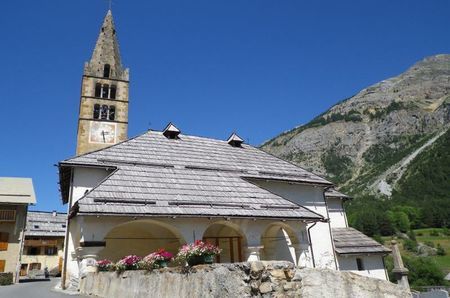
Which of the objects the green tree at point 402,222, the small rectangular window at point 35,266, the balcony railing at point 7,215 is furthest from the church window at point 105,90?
the green tree at point 402,222

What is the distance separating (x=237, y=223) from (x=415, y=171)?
117 meters

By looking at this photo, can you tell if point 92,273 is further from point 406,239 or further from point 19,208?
point 406,239

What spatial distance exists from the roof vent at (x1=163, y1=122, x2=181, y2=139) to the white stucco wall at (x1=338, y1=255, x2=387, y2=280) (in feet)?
42.9

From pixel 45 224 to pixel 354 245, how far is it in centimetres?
4285

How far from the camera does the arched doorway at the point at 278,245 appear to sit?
20266 mm

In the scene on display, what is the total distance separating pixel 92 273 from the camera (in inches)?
514

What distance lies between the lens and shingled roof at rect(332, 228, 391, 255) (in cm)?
2289

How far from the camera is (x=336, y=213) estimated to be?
27344 mm

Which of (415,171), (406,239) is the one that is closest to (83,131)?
(406,239)

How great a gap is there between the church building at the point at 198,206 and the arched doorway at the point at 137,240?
2.0 inches

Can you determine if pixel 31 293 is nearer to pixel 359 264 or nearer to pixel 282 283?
pixel 282 283

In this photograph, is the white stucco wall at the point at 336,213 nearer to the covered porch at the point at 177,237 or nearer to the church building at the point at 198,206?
the church building at the point at 198,206

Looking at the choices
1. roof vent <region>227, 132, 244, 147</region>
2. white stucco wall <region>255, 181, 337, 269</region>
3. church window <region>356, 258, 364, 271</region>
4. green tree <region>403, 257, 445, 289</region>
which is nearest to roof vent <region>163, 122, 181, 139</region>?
roof vent <region>227, 132, 244, 147</region>

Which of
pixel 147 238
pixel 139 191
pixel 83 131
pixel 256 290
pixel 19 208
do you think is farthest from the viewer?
pixel 19 208
